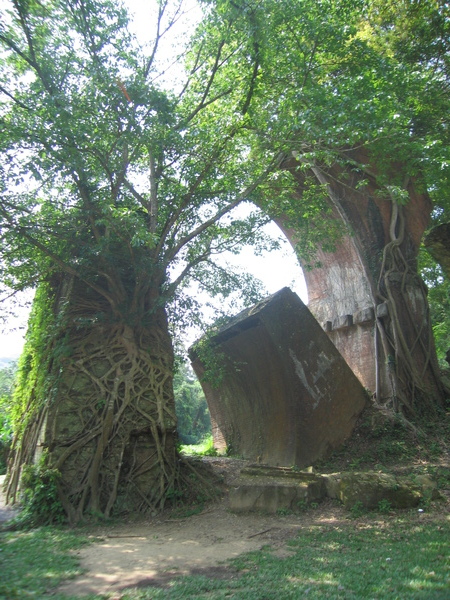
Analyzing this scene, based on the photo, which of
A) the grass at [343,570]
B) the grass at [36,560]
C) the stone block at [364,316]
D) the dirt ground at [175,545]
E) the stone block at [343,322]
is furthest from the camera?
the stone block at [343,322]

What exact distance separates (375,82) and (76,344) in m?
6.46

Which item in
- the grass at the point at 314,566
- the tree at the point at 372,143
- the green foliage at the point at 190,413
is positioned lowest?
the grass at the point at 314,566

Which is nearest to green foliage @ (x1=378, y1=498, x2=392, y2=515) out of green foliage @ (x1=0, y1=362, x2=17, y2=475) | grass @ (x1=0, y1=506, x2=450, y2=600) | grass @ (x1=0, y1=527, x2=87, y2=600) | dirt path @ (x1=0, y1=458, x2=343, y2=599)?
grass @ (x1=0, y1=506, x2=450, y2=600)

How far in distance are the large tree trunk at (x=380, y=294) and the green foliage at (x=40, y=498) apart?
6064 millimetres

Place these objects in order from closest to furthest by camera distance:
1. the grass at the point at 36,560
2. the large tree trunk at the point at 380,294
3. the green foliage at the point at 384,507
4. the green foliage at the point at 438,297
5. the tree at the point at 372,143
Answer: the grass at the point at 36,560
the green foliage at the point at 384,507
the tree at the point at 372,143
the large tree trunk at the point at 380,294
the green foliage at the point at 438,297

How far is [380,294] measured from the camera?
11.0 m

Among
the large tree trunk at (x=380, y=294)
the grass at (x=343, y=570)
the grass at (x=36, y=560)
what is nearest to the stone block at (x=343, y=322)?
the large tree trunk at (x=380, y=294)

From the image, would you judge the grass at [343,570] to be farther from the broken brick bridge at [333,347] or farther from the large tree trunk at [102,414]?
the broken brick bridge at [333,347]

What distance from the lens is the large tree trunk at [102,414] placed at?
21.9 feet

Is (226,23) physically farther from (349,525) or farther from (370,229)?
(349,525)

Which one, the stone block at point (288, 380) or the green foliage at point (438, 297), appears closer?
the stone block at point (288, 380)

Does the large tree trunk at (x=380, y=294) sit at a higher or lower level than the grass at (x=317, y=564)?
higher

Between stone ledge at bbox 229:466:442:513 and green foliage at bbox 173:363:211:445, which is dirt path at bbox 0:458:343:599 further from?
green foliage at bbox 173:363:211:445

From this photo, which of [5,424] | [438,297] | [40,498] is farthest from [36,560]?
[438,297]
